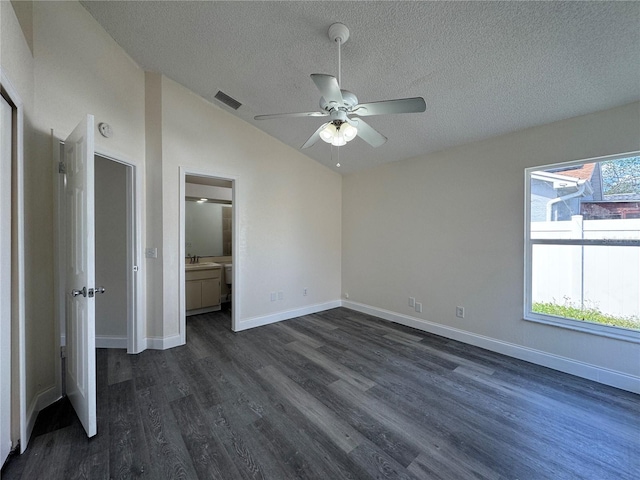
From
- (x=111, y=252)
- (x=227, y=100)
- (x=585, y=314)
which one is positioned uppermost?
(x=227, y=100)

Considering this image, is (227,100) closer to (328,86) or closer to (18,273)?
(328,86)

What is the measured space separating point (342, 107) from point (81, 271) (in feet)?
6.82

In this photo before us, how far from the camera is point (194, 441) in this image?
5.60ft

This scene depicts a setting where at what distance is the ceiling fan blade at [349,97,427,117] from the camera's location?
155 cm

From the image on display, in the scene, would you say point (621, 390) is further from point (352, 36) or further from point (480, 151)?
point (352, 36)

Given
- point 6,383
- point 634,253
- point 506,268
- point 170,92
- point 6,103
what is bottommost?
point 6,383

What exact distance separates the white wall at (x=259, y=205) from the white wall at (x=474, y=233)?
2.36ft

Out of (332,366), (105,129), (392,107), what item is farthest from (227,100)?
(332,366)

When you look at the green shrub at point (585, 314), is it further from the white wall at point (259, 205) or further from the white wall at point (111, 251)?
the white wall at point (111, 251)

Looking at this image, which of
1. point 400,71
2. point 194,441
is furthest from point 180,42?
point 194,441

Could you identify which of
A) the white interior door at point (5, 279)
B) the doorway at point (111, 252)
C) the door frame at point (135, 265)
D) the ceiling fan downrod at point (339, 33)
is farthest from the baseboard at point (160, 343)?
the ceiling fan downrod at point (339, 33)

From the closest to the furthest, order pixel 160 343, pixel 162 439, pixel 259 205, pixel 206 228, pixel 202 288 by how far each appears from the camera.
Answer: pixel 162 439 → pixel 160 343 → pixel 259 205 → pixel 202 288 → pixel 206 228

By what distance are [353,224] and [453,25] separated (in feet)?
10.4

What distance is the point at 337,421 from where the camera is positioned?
1.90 metres
